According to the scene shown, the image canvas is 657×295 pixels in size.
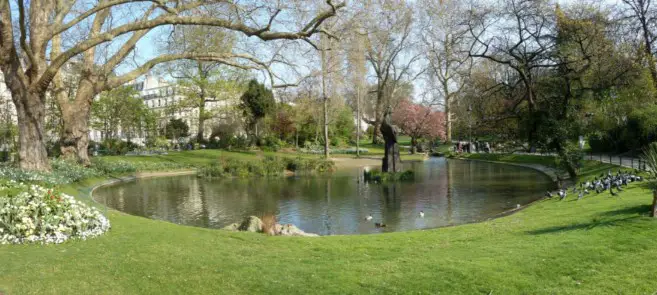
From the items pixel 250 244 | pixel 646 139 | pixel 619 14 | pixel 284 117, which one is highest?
pixel 619 14

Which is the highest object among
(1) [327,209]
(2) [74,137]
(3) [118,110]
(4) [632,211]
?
(3) [118,110]

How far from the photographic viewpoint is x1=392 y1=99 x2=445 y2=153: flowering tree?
5775 centimetres

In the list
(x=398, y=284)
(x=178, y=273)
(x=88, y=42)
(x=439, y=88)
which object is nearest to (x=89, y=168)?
(x=88, y=42)

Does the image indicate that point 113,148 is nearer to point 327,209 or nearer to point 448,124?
point 327,209

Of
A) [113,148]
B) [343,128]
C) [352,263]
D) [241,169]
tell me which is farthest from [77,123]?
[343,128]

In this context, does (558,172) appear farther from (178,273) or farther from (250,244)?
(178,273)

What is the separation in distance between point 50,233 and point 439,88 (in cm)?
5809

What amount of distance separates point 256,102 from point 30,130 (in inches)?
1359

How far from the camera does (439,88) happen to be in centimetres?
6278

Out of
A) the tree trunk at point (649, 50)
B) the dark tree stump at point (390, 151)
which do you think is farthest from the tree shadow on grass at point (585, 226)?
the tree trunk at point (649, 50)

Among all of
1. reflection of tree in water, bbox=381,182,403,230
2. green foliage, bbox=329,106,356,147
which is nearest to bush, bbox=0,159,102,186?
reflection of tree in water, bbox=381,182,403,230

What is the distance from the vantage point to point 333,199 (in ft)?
66.2

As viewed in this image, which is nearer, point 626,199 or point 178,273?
point 178,273

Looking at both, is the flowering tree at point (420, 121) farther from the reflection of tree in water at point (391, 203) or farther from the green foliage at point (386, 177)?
the reflection of tree in water at point (391, 203)
